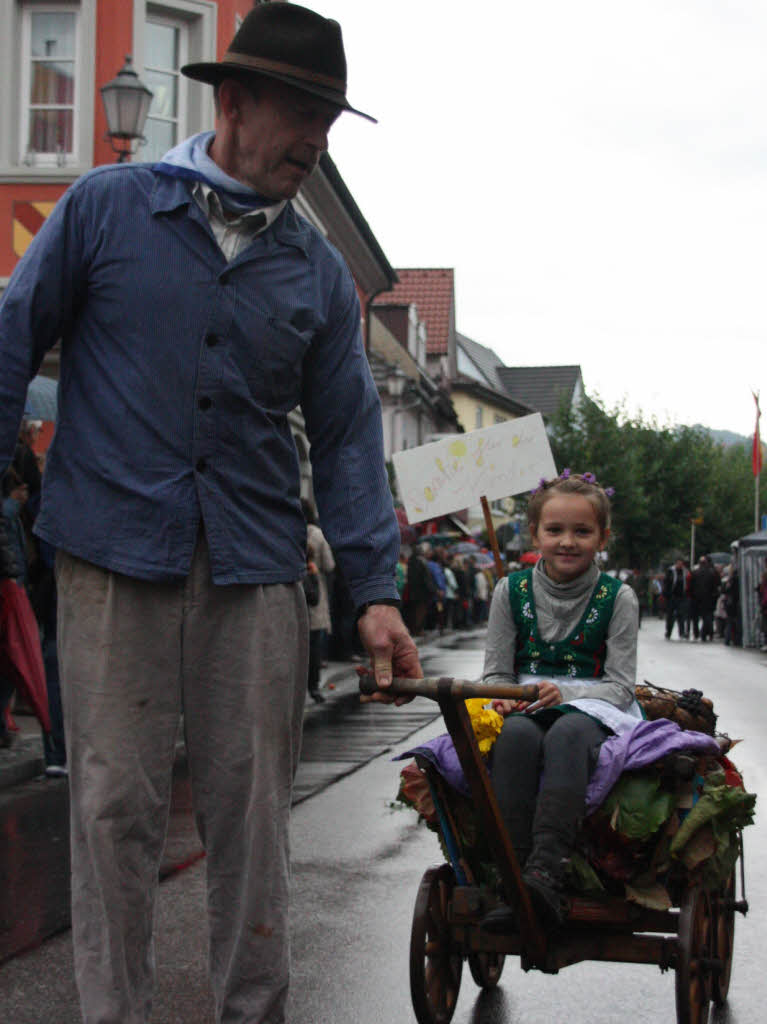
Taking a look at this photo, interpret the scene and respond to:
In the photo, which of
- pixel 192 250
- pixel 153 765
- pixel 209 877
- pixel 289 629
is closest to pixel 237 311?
pixel 192 250

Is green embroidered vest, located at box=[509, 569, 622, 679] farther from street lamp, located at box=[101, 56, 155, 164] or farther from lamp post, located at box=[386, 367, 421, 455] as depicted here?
lamp post, located at box=[386, 367, 421, 455]

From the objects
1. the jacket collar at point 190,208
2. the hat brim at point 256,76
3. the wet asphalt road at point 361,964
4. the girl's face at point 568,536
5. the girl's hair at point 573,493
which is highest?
the hat brim at point 256,76

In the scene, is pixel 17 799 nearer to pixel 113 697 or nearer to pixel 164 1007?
pixel 164 1007

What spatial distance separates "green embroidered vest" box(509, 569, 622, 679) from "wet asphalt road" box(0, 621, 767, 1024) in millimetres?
941

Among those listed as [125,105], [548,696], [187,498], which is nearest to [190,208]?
[187,498]

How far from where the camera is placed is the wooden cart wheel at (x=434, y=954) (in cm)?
389

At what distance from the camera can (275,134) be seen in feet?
9.80

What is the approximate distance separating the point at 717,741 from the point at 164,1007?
1.65 metres

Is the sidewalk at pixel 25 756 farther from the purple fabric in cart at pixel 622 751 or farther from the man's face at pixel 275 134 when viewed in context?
the man's face at pixel 275 134

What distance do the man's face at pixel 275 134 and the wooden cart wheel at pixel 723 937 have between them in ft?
7.71

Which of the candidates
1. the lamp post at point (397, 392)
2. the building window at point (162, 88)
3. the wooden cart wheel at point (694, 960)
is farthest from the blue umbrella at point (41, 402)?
the lamp post at point (397, 392)

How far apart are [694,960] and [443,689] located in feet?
3.99

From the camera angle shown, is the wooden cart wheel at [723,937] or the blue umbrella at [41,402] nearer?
the wooden cart wheel at [723,937]

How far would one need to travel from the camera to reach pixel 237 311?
2918mm
